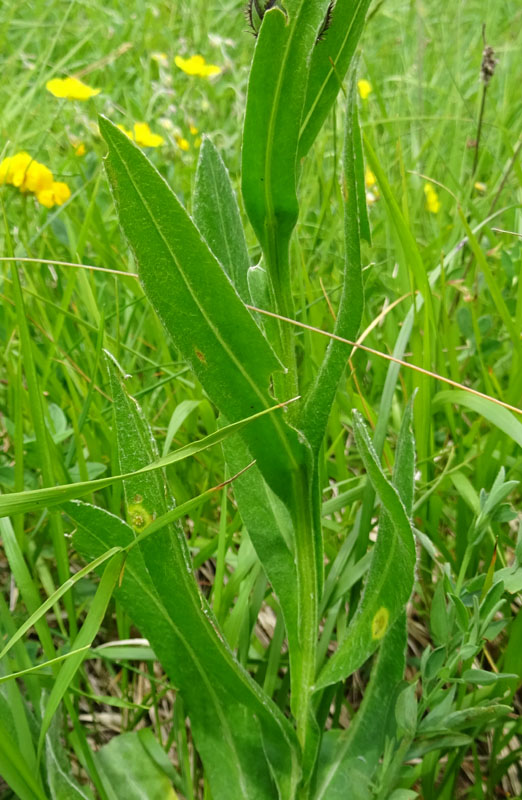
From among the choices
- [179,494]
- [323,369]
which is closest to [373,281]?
[179,494]

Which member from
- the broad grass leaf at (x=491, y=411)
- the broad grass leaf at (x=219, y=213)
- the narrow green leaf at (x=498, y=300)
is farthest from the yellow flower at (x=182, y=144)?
the broad grass leaf at (x=219, y=213)

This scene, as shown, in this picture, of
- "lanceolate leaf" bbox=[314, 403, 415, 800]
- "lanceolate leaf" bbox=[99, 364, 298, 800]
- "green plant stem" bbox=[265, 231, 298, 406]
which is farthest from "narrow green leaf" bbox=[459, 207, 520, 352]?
"lanceolate leaf" bbox=[99, 364, 298, 800]

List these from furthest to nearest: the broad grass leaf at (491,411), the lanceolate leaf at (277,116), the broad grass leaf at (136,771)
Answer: the broad grass leaf at (491,411), the broad grass leaf at (136,771), the lanceolate leaf at (277,116)

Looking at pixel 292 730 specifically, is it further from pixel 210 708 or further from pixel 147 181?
pixel 147 181

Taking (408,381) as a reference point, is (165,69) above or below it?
above

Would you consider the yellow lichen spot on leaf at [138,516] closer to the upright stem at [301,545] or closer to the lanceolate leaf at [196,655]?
the lanceolate leaf at [196,655]

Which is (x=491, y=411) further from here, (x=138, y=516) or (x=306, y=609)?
(x=138, y=516)

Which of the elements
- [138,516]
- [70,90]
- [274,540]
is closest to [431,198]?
[70,90]
